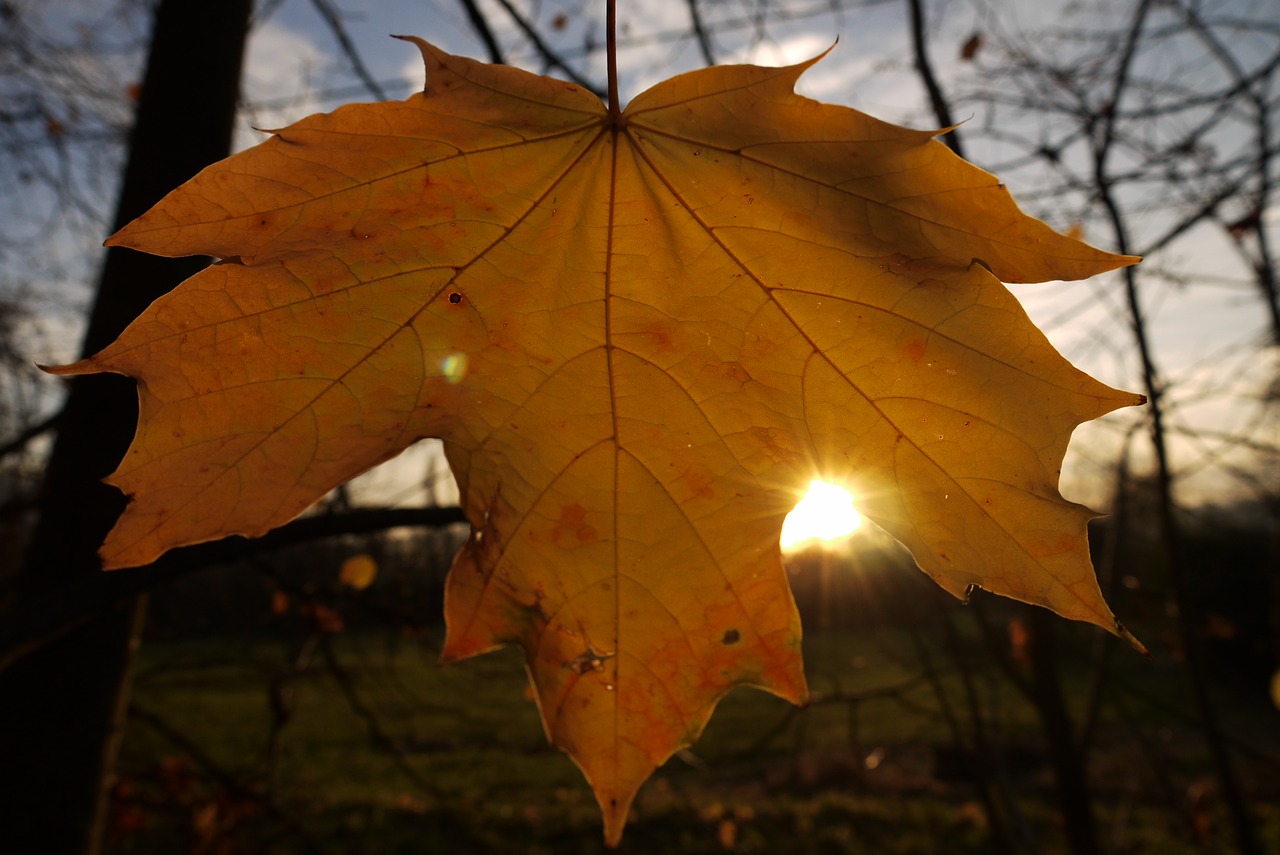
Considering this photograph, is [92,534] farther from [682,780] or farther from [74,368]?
[682,780]

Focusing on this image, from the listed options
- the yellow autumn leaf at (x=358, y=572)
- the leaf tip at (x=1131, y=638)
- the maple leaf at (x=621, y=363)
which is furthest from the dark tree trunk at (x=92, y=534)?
the yellow autumn leaf at (x=358, y=572)

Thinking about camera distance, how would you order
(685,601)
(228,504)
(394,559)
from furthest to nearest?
1. (394,559)
2. (685,601)
3. (228,504)

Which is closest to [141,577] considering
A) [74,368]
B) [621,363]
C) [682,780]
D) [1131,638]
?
[74,368]

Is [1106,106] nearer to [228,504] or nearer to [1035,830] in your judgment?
[228,504]

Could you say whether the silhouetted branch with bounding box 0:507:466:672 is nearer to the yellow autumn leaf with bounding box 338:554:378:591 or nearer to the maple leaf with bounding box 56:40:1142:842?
the maple leaf with bounding box 56:40:1142:842

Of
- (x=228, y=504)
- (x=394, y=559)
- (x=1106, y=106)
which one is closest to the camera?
(x=228, y=504)

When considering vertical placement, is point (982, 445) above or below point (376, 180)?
below

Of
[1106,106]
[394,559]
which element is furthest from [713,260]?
[394,559]
